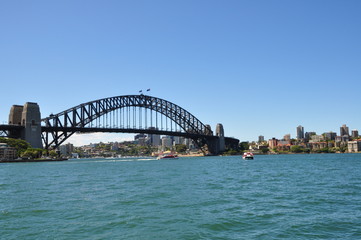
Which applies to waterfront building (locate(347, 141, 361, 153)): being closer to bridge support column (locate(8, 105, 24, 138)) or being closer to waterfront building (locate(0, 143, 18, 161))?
bridge support column (locate(8, 105, 24, 138))

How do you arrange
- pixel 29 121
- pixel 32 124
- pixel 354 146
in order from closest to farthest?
pixel 29 121 → pixel 32 124 → pixel 354 146

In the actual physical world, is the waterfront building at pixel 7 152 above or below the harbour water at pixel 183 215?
above

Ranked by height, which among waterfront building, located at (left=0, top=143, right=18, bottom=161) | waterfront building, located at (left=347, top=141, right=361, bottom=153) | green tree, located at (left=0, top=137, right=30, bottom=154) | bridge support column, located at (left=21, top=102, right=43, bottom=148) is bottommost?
waterfront building, located at (left=347, top=141, right=361, bottom=153)

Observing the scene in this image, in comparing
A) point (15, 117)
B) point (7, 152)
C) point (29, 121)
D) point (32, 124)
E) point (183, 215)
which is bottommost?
point (183, 215)

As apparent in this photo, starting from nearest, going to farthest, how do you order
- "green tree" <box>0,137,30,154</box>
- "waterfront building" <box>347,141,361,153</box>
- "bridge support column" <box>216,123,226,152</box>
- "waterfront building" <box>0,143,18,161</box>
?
"waterfront building" <box>0,143,18,161</box> → "green tree" <box>0,137,30,154</box> → "bridge support column" <box>216,123,226,152</box> → "waterfront building" <box>347,141,361,153</box>

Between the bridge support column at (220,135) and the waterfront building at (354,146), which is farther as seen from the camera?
the waterfront building at (354,146)

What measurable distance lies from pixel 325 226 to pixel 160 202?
7.22 m

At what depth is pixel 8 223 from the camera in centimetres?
1160

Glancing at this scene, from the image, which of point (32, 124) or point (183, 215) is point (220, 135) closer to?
point (32, 124)

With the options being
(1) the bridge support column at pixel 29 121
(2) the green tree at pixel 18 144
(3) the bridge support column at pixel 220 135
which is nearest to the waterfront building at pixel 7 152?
(2) the green tree at pixel 18 144

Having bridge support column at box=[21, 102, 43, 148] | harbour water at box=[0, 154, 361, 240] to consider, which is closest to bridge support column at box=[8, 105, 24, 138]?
bridge support column at box=[21, 102, 43, 148]

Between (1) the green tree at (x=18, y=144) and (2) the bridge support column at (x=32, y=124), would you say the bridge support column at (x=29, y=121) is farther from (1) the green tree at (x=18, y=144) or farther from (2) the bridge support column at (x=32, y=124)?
(1) the green tree at (x=18, y=144)

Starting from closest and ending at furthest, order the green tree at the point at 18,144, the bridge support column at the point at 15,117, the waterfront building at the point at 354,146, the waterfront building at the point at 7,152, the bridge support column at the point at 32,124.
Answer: the waterfront building at the point at 7,152 < the green tree at the point at 18,144 < the bridge support column at the point at 32,124 < the bridge support column at the point at 15,117 < the waterfront building at the point at 354,146

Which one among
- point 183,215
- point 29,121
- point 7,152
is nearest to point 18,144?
point 7,152
